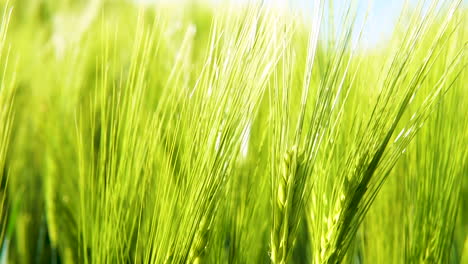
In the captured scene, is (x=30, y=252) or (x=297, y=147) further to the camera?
(x=30, y=252)

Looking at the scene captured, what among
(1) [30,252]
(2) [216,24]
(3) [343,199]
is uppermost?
(2) [216,24]

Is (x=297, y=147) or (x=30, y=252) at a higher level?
(x=297, y=147)

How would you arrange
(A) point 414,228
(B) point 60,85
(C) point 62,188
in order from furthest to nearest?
(B) point 60,85
(C) point 62,188
(A) point 414,228

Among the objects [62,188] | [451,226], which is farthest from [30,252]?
[451,226]

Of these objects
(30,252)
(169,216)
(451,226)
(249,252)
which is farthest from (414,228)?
(30,252)

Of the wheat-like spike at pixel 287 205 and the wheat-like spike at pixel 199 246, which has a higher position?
the wheat-like spike at pixel 287 205

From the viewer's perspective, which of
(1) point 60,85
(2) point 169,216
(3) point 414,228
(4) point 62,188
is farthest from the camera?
(1) point 60,85

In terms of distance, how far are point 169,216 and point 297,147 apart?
142 mm

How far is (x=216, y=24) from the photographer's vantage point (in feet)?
1.98

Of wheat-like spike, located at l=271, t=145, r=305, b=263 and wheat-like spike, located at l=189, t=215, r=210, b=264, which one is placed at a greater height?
wheat-like spike, located at l=271, t=145, r=305, b=263

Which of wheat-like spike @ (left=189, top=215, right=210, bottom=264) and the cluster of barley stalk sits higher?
the cluster of barley stalk

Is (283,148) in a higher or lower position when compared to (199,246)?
higher

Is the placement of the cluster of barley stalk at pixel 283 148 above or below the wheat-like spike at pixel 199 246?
above

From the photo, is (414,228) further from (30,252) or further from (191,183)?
(30,252)
